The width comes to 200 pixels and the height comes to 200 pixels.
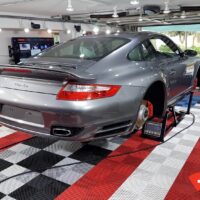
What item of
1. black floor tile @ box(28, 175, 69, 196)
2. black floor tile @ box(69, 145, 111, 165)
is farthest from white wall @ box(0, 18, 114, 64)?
black floor tile @ box(28, 175, 69, 196)

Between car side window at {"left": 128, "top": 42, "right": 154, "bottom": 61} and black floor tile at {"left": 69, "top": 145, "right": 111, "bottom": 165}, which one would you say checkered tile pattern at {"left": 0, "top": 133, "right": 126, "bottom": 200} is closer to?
black floor tile at {"left": 69, "top": 145, "right": 111, "bottom": 165}

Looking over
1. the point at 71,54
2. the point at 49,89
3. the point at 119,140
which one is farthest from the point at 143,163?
the point at 71,54

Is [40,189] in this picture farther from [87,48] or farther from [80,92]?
[87,48]

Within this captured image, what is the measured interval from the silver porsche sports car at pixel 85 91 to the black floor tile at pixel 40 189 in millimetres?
420

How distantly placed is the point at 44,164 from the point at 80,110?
0.88m

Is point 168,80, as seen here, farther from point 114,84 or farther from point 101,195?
point 101,195

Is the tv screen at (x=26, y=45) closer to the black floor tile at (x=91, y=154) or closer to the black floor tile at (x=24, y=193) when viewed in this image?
the black floor tile at (x=91, y=154)

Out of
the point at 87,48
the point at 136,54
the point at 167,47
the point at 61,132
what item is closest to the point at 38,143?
the point at 61,132

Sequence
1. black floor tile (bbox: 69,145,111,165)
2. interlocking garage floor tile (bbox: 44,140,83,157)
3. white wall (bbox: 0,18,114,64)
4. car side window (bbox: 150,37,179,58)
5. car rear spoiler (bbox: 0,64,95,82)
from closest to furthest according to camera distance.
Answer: car rear spoiler (bbox: 0,64,95,82) → black floor tile (bbox: 69,145,111,165) → interlocking garage floor tile (bbox: 44,140,83,157) → car side window (bbox: 150,37,179,58) → white wall (bbox: 0,18,114,64)

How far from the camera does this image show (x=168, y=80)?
8.67 feet

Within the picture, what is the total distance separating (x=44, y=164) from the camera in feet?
7.41

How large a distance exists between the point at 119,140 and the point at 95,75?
1247 millimetres

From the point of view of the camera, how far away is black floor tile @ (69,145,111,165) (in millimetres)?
2355

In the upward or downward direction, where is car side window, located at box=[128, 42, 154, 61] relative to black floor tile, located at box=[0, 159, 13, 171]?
upward
